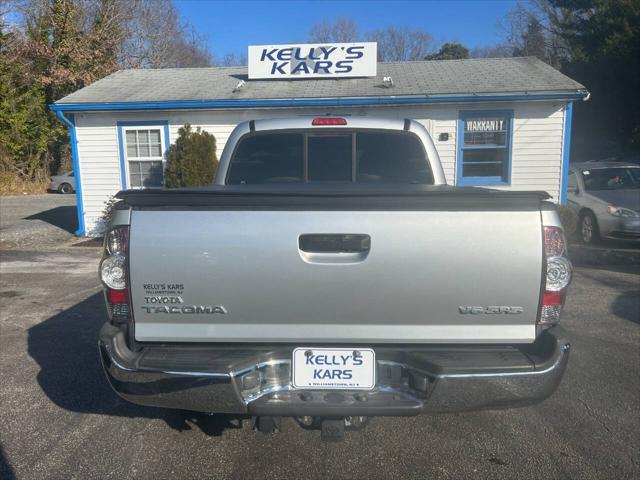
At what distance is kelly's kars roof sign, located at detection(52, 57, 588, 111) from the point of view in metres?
11.4

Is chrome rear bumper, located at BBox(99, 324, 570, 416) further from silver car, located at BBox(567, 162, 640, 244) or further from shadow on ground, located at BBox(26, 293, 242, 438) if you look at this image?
silver car, located at BBox(567, 162, 640, 244)

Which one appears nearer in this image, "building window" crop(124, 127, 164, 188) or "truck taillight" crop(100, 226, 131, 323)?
"truck taillight" crop(100, 226, 131, 323)

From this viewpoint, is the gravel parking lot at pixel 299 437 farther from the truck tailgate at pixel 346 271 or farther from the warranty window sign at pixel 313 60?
the warranty window sign at pixel 313 60

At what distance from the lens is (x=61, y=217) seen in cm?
1634

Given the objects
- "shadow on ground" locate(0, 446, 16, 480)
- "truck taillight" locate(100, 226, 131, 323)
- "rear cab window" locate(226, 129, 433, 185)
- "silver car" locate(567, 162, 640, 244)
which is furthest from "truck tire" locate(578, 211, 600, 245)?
"shadow on ground" locate(0, 446, 16, 480)

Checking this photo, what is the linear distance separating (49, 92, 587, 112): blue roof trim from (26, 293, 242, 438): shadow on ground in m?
6.22

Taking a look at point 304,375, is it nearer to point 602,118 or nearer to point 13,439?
point 13,439

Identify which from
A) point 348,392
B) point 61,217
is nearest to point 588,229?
point 348,392

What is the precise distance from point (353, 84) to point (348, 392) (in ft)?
36.0

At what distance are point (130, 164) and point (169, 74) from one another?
3.49 m

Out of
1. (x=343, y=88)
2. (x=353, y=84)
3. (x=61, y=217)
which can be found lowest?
(x=61, y=217)

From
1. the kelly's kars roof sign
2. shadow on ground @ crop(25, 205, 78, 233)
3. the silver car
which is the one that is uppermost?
the kelly's kars roof sign

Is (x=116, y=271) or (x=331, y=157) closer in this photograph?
(x=116, y=271)

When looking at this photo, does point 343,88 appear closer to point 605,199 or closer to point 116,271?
point 605,199
